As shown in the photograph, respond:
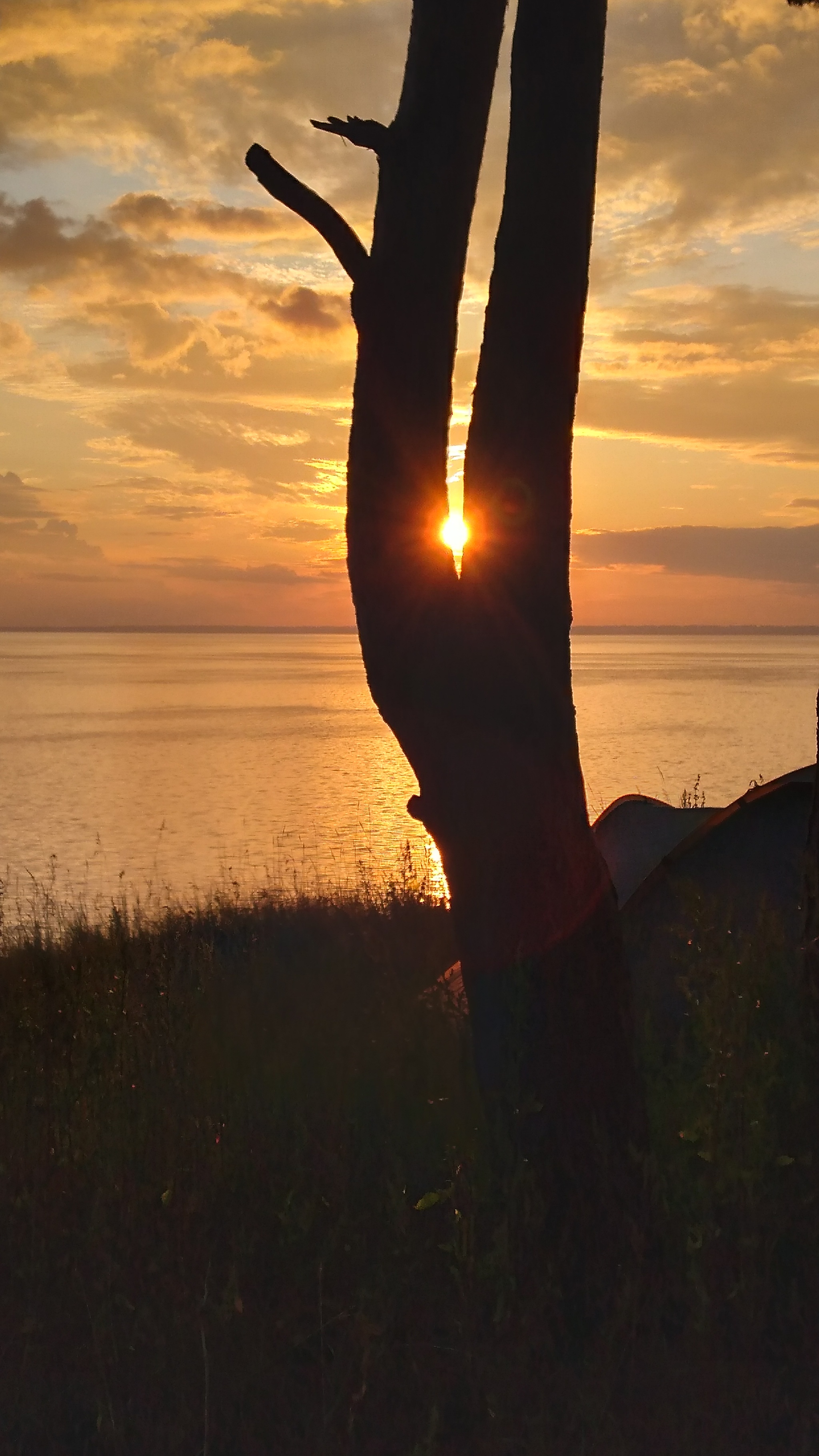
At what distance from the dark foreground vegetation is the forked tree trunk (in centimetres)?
46

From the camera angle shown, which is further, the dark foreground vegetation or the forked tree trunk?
the forked tree trunk

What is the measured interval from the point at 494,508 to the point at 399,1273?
106 inches

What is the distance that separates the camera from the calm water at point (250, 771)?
25234mm

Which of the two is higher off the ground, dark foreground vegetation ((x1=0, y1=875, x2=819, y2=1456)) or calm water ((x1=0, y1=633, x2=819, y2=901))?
calm water ((x1=0, y1=633, x2=819, y2=901))

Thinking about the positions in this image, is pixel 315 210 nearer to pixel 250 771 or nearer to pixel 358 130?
pixel 358 130

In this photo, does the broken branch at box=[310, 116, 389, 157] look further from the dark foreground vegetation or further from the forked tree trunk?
the dark foreground vegetation

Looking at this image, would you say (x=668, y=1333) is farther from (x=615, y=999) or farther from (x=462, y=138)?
(x=462, y=138)

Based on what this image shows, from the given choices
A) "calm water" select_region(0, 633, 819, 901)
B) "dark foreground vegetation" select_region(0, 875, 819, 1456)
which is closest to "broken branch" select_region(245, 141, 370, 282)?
"dark foreground vegetation" select_region(0, 875, 819, 1456)

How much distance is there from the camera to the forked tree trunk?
15.0 feet

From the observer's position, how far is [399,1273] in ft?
13.2

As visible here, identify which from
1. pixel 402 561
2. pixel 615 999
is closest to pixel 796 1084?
pixel 615 999

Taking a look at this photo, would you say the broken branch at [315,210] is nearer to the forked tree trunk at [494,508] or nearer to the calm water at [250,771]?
the forked tree trunk at [494,508]

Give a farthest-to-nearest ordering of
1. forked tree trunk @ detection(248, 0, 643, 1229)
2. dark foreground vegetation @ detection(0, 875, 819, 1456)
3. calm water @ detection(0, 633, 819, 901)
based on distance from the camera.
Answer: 1. calm water @ detection(0, 633, 819, 901)
2. forked tree trunk @ detection(248, 0, 643, 1229)
3. dark foreground vegetation @ detection(0, 875, 819, 1456)

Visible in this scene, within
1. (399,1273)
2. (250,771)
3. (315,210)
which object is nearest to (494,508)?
(315,210)
